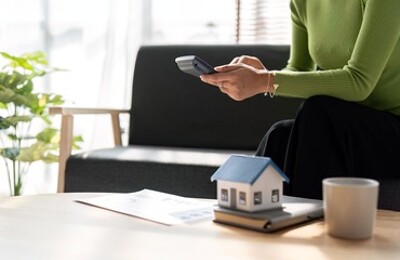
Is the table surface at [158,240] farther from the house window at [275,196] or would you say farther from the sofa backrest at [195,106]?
the sofa backrest at [195,106]

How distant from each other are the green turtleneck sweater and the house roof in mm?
360

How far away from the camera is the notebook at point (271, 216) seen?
0.83 m

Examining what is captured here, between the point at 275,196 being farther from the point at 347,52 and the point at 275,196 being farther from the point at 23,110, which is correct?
the point at 23,110

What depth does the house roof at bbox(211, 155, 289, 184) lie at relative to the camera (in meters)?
0.84

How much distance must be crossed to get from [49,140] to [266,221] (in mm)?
1526

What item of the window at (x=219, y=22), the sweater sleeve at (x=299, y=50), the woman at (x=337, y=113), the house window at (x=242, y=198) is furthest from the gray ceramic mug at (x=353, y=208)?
the window at (x=219, y=22)

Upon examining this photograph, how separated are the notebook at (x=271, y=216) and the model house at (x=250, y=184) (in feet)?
0.04

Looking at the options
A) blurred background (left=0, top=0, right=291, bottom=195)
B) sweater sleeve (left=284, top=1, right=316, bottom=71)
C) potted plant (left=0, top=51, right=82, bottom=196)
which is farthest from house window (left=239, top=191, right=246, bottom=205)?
blurred background (left=0, top=0, right=291, bottom=195)

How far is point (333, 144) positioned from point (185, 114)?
3.26 feet

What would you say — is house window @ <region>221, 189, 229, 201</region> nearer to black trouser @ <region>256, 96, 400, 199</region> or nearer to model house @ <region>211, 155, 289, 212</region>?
model house @ <region>211, 155, 289, 212</region>

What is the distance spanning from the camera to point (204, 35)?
2.58 metres

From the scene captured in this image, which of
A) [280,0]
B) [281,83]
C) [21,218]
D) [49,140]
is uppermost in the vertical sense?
[280,0]

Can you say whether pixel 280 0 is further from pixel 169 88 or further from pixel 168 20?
pixel 169 88

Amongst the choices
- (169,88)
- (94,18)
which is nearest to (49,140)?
(169,88)
